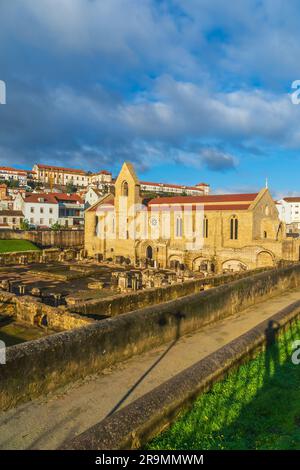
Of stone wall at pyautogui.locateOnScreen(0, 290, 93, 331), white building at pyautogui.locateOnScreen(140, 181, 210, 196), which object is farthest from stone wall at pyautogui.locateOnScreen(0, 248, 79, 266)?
white building at pyautogui.locateOnScreen(140, 181, 210, 196)

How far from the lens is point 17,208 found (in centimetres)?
8056

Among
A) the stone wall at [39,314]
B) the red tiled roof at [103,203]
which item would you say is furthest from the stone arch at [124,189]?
the stone wall at [39,314]

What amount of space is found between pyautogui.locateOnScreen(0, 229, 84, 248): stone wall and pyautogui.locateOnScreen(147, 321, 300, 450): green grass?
156ft

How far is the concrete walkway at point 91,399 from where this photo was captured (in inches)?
204

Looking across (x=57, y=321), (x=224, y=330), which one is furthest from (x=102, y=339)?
(x=224, y=330)

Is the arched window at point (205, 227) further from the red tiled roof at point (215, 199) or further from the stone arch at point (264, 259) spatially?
the stone arch at point (264, 259)

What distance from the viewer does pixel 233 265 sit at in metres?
37.8

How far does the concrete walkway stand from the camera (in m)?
5.18

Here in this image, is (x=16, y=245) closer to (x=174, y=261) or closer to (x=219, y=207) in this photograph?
(x=174, y=261)

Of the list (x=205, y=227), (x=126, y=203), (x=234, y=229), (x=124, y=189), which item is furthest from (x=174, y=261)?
(x=124, y=189)

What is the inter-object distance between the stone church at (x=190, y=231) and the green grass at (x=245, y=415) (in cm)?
3029
